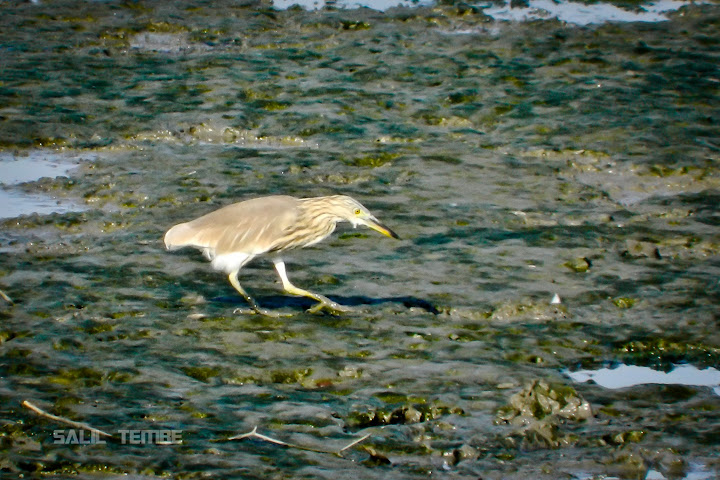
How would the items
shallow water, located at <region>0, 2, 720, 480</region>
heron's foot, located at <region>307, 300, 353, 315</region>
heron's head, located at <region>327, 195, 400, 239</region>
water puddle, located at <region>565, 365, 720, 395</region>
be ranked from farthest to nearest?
heron's head, located at <region>327, 195, 400, 239</region>, heron's foot, located at <region>307, 300, 353, 315</region>, water puddle, located at <region>565, 365, 720, 395</region>, shallow water, located at <region>0, 2, 720, 480</region>

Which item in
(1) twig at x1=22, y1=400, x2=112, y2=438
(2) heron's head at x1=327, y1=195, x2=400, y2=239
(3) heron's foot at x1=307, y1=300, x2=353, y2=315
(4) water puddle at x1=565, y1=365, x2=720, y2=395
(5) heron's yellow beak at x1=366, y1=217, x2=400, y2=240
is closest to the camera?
(1) twig at x1=22, y1=400, x2=112, y2=438

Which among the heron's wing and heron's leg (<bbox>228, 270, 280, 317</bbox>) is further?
the heron's wing

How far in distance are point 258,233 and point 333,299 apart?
65cm

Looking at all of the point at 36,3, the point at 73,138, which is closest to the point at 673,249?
the point at 73,138

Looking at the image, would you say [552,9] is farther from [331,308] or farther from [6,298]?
[6,298]

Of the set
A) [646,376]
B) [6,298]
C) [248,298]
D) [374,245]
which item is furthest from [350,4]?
[646,376]

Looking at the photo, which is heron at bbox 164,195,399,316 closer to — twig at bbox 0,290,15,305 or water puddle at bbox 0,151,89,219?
twig at bbox 0,290,15,305

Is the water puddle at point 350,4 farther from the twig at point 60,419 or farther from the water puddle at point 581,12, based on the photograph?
the twig at point 60,419

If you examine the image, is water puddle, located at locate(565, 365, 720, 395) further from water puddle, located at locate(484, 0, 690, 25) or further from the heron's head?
water puddle, located at locate(484, 0, 690, 25)

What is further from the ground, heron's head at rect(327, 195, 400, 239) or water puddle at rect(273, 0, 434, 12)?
water puddle at rect(273, 0, 434, 12)

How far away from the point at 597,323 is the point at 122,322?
285cm

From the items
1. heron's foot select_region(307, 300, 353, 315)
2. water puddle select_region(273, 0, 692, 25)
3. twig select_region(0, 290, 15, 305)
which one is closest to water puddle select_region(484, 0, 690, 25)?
water puddle select_region(273, 0, 692, 25)

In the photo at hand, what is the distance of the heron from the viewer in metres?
6.91

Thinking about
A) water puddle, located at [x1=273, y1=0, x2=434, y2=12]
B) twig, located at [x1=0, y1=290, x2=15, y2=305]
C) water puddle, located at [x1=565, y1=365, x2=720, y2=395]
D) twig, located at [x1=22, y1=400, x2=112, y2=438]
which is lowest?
water puddle, located at [x1=565, y1=365, x2=720, y2=395]
